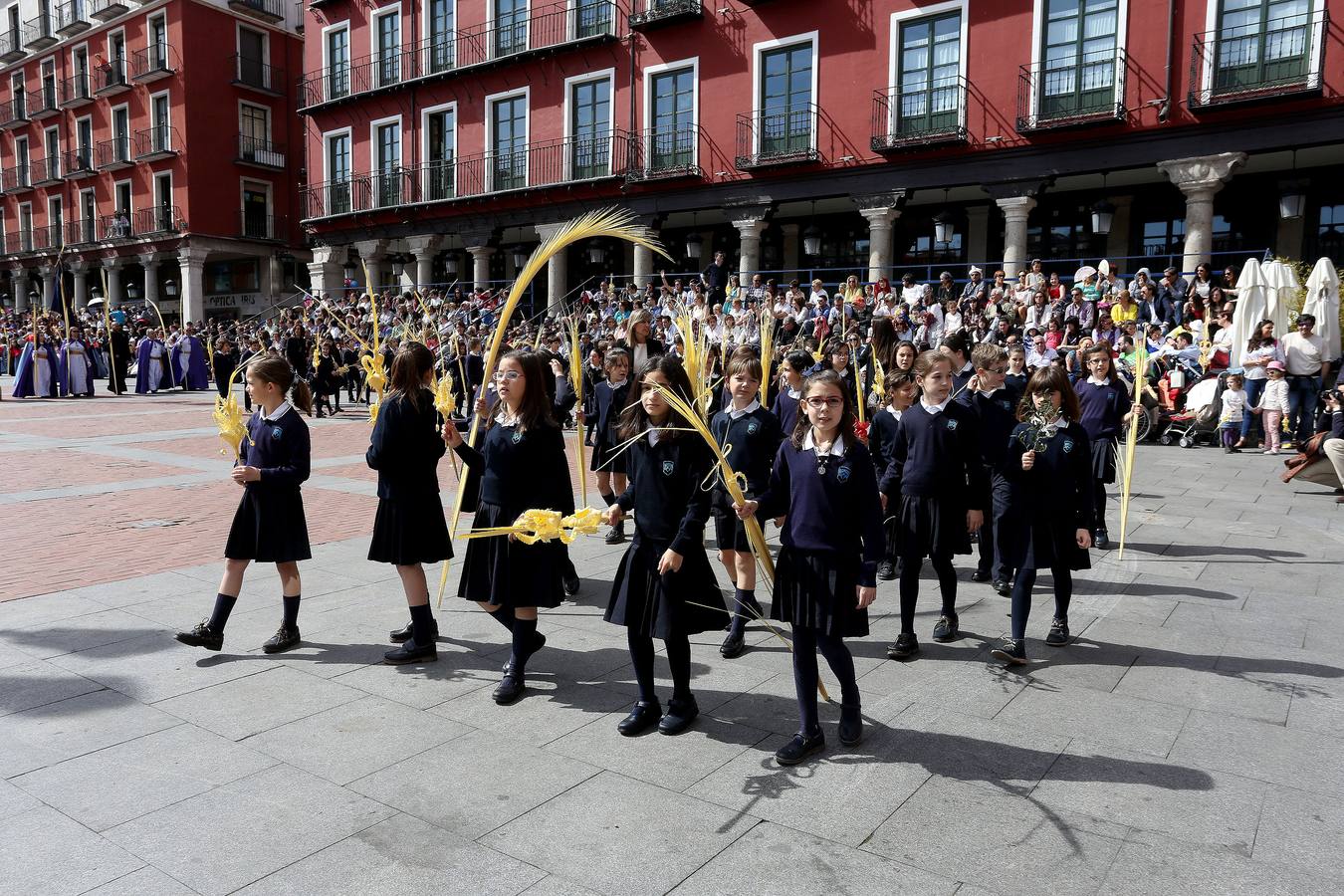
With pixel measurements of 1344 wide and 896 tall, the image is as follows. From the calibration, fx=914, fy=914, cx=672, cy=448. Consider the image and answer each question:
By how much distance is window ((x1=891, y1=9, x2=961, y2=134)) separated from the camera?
20.5m

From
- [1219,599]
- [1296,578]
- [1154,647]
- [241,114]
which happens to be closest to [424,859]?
[1154,647]

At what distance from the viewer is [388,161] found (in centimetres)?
3225

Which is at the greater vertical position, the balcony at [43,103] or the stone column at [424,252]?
the balcony at [43,103]

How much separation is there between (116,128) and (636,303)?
34820 millimetres

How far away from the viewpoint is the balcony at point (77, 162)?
43.4 metres

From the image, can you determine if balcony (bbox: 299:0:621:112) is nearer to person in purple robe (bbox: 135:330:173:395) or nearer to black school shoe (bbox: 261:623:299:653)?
person in purple robe (bbox: 135:330:173:395)

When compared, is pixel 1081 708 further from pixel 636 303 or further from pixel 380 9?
pixel 380 9

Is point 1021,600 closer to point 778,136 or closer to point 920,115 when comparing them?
point 920,115

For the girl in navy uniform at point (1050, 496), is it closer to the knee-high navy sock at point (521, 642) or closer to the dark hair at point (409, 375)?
the knee-high navy sock at point (521, 642)

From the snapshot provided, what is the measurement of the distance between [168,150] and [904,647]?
43.1 meters

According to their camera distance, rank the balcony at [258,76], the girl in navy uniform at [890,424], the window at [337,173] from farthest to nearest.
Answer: the balcony at [258,76] < the window at [337,173] < the girl in navy uniform at [890,424]

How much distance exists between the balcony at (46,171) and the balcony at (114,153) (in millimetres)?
4074

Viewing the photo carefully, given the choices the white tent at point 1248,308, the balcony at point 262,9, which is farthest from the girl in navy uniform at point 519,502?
the balcony at point 262,9

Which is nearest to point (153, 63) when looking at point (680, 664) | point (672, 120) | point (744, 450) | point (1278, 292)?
point (672, 120)
